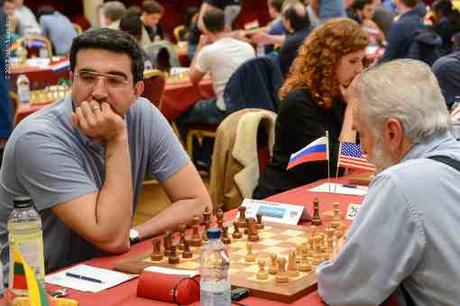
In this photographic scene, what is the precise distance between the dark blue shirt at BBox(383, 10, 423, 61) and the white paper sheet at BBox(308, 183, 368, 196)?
376 cm

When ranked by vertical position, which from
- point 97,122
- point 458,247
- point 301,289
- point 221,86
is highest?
point 97,122

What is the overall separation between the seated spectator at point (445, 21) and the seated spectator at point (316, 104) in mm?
4183

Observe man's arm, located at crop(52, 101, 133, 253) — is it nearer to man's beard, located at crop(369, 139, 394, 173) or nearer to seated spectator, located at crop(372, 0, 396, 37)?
man's beard, located at crop(369, 139, 394, 173)

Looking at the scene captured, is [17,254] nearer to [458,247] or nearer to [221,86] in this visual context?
[458,247]

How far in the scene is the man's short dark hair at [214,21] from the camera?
6.57 meters

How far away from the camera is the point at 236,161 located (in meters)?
3.53

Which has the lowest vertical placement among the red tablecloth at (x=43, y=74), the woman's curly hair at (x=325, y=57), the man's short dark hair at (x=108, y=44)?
the red tablecloth at (x=43, y=74)

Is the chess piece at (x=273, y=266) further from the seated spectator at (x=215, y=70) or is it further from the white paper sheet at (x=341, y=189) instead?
the seated spectator at (x=215, y=70)

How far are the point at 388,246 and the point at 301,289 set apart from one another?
0.28m

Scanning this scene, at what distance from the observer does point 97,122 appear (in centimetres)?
237

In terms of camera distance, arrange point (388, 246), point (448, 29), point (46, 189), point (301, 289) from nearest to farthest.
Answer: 1. point (388, 246)
2. point (301, 289)
3. point (46, 189)
4. point (448, 29)

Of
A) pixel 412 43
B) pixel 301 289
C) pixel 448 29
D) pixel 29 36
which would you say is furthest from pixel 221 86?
pixel 301 289

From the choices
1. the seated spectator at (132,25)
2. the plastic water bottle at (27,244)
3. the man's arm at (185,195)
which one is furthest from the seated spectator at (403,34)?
the plastic water bottle at (27,244)

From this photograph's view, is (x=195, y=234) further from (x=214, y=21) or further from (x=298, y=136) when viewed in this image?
(x=214, y=21)
